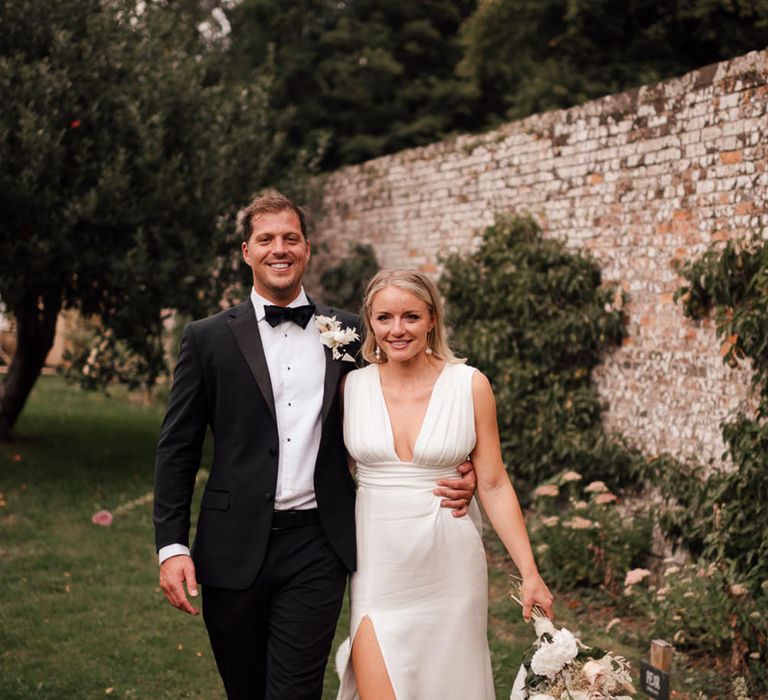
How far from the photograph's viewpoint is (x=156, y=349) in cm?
1041

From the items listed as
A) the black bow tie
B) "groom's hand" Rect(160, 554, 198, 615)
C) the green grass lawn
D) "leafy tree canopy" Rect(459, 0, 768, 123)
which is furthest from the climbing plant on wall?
"leafy tree canopy" Rect(459, 0, 768, 123)

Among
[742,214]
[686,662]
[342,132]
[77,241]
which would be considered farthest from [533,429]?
[342,132]

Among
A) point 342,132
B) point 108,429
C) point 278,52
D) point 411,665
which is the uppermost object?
point 278,52

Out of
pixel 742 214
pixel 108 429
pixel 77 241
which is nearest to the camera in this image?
pixel 742 214

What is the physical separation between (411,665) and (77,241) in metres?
6.92

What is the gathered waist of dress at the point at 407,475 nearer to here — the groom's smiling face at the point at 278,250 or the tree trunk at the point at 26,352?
the groom's smiling face at the point at 278,250

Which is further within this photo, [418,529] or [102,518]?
[102,518]

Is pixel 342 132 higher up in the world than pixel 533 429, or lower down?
higher up

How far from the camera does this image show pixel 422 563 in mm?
2986

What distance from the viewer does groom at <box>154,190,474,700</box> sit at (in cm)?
297

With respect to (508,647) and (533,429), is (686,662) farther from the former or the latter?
(533,429)

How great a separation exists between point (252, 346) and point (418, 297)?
54 cm

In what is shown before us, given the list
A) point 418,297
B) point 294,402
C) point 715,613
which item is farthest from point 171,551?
point 715,613

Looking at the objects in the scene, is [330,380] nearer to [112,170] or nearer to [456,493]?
[456,493]
